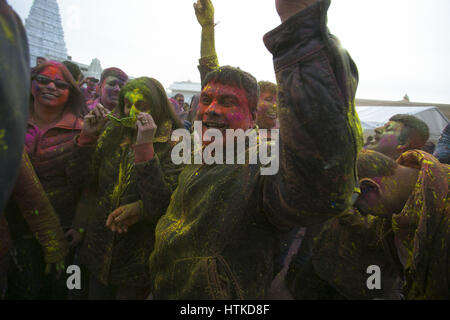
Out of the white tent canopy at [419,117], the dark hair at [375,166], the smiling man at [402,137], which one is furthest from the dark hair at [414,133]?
the white tent canopy at [419,117]

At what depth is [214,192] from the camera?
1280 mm

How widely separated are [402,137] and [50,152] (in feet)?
13.8

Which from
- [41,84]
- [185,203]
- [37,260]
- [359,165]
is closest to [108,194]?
[37,260]

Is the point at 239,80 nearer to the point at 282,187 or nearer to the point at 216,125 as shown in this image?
the point at 216,125

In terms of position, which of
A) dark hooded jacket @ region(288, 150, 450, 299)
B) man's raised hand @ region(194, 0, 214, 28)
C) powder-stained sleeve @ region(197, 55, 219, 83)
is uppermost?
man's raised hand @ region(194, 0, 214, 28)

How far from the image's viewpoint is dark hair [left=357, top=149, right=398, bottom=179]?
1.87 m

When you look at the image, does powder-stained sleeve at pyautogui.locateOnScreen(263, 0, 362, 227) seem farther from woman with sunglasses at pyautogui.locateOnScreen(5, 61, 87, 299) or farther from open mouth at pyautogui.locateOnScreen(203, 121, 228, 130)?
woman with sunglasses at pyautogui.locateOnScreen(5, 61, 87, 299)

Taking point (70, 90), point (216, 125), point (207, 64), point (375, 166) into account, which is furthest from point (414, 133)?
→ point (70, 90)

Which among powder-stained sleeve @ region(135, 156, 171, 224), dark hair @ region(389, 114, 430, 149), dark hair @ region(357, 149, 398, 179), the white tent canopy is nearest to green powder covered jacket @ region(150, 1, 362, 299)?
powder-stained sleeve @ region(135, 156, 171, 224)

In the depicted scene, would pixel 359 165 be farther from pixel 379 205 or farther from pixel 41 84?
pixel 41 84

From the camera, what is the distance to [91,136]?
2.25 m

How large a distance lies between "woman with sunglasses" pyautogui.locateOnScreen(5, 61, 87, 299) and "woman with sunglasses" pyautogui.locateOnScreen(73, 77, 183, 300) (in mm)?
191

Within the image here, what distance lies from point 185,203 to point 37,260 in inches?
67.6

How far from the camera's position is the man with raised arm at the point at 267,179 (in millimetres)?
718
